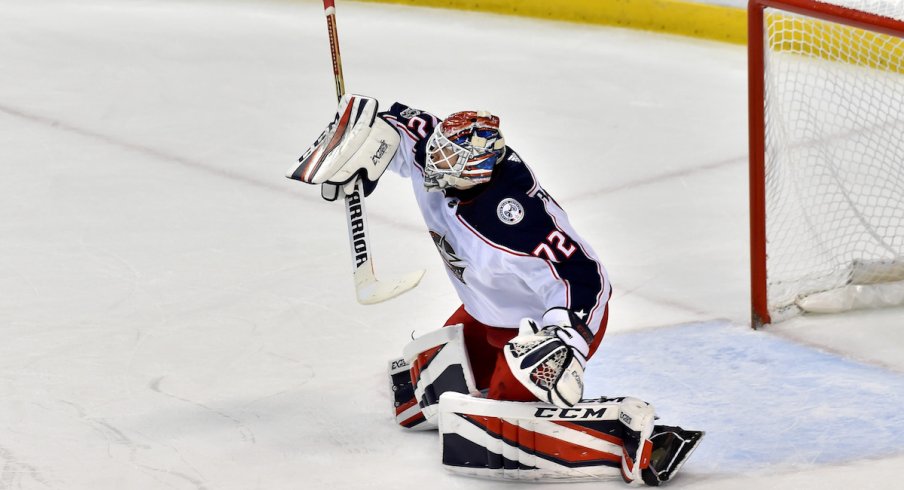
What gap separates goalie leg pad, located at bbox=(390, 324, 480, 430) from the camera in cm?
298

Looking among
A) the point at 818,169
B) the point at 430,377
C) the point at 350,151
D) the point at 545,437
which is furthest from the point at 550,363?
the point at 818,169

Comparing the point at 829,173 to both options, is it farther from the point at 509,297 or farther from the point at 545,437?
the point at 545,437

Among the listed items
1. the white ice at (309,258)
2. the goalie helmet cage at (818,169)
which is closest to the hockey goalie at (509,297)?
the white ice at (309,258)

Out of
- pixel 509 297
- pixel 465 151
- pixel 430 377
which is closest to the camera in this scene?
pixel 465 151

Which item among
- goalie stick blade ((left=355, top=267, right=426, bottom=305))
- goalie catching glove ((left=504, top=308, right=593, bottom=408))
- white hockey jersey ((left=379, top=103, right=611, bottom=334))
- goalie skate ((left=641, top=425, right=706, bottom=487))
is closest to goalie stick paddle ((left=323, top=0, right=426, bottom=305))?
goalie stick blade ((left=355, top=267, right=426, bottom=305))

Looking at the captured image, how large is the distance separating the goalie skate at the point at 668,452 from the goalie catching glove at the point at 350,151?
2.50ft

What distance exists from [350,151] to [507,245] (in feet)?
1.26

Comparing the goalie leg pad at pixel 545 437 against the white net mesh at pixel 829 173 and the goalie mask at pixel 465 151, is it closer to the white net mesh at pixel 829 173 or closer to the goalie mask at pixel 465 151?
the goalie mask at pixel 465 151

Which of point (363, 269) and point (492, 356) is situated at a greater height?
point (363, 269)

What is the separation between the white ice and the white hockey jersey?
14.3 inches

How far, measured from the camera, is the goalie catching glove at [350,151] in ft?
9.43

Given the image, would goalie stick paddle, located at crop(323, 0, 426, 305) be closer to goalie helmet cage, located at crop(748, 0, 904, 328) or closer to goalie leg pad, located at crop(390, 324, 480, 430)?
goalie leg pad, located at crop(390, 324, 480, 430)

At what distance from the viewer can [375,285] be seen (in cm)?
297

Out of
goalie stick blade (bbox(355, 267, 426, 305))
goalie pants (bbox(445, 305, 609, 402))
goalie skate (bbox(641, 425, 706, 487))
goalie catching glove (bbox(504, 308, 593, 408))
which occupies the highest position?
goalie catching glove (bbox(504, 308, 593, 408))
